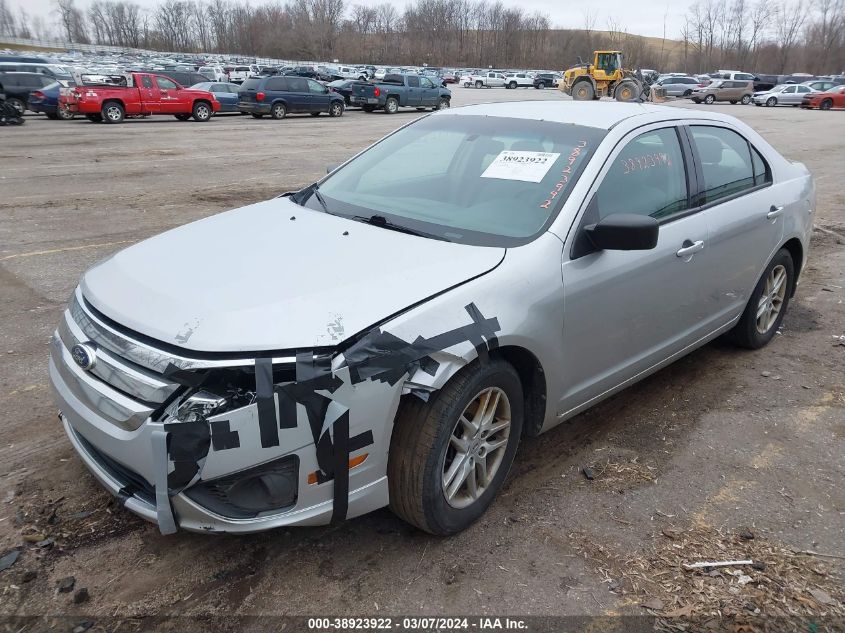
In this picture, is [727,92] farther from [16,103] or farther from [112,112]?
[16,103]

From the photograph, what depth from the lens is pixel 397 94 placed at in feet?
101

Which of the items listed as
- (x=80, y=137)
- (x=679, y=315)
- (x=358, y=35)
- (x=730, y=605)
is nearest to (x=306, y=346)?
(x=730, y=605)

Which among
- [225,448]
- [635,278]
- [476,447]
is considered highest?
[635,278]

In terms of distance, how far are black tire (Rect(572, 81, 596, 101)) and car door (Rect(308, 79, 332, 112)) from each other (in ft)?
47.9

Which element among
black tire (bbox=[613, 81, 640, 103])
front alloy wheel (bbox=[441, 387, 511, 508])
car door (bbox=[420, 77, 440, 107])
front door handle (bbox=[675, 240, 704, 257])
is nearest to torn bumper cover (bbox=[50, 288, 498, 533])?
front alloy wheel (bbox=[441, 387, 511, 508])

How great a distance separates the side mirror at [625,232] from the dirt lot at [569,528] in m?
1.19

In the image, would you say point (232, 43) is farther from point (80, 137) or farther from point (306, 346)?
point (306, 346)

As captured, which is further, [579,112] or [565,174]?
[579,112]

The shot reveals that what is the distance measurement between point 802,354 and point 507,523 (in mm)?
3184

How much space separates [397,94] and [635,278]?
2936cm

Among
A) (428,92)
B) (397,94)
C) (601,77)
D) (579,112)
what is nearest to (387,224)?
(579,112)

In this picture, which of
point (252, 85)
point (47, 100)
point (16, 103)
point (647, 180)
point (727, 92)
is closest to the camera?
point (647, 180)

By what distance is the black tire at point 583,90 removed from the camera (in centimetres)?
3596

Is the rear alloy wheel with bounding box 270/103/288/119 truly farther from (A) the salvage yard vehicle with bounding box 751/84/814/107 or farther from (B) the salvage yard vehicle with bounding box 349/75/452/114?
(A) the salvage yard vehicle with bounding box 751/84/814/107
